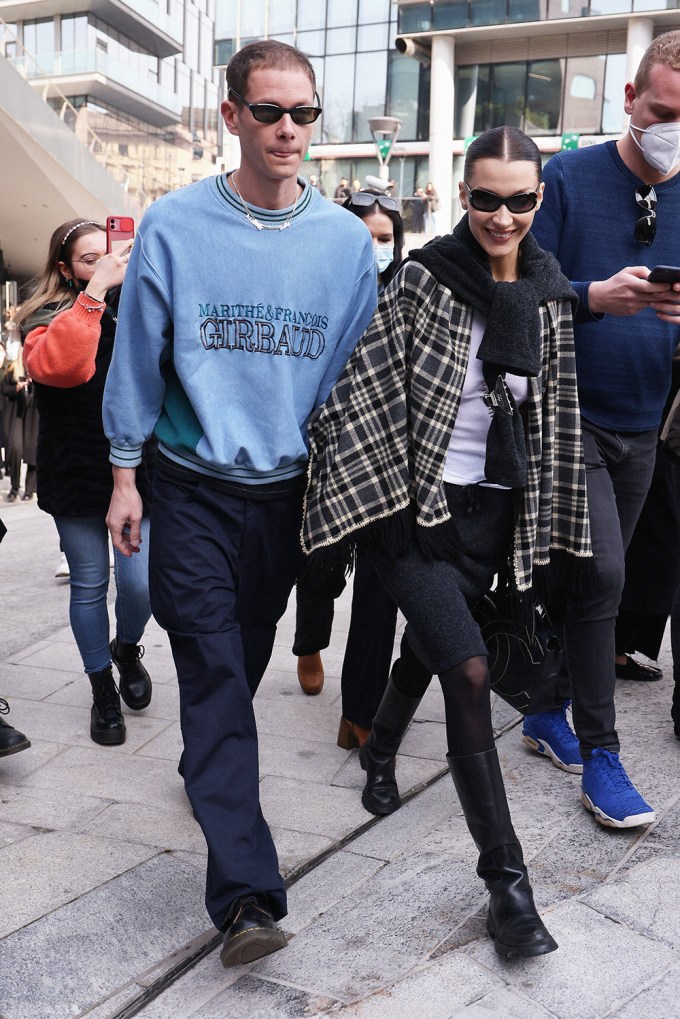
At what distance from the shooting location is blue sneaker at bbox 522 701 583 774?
151 inches

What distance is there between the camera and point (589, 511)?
132 inches

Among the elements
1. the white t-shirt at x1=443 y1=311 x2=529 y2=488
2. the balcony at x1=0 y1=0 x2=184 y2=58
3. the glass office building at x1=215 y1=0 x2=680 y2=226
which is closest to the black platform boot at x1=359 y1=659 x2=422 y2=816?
the white t-shirt at x1=443 y1=311 x2=529 y2=488

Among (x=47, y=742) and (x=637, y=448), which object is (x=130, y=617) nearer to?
(x=47, y=742)

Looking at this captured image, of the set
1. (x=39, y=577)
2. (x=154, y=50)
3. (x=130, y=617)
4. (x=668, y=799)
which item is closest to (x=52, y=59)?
(x=39, y=577)

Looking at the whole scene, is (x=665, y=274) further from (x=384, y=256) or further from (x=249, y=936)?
(x=249, y=936)

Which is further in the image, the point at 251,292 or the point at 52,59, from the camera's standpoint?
the point at 52,59

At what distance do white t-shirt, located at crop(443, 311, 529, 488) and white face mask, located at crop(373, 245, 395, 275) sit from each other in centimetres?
155

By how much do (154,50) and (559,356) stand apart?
50783mm

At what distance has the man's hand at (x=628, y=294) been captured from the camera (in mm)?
3008

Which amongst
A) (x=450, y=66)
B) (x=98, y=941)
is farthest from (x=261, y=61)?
(x=450, y=66)

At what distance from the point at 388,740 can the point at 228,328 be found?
4.71ft

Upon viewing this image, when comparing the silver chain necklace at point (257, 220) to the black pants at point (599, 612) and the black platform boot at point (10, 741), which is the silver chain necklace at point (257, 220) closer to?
the black pants at point (599, 612)

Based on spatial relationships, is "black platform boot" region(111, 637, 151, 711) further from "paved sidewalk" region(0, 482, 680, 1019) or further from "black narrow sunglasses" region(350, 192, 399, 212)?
"black narrow sunglasses" region(350, 192, 399, 212)

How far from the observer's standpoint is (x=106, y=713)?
4.20m
